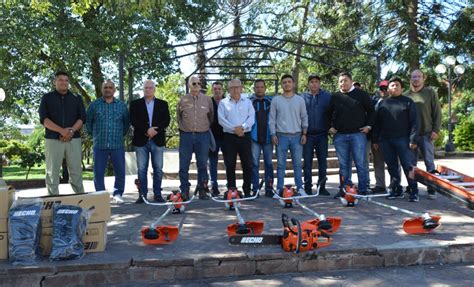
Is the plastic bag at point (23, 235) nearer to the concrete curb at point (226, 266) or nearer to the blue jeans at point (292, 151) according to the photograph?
the concrete curb at point (226, 266)

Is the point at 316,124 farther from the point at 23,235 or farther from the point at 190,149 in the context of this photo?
the point at 23,235

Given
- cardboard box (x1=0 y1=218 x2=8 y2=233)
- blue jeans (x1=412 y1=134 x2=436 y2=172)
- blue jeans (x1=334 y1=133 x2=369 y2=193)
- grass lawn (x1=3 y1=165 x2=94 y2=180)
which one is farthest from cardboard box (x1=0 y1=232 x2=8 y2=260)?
grass lawn (x1=3 y1=165 x2=94 y2=180)

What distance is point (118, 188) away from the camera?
7207 millimetres

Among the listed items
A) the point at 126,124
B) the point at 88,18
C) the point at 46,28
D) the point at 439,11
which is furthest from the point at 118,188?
the point at 439,11

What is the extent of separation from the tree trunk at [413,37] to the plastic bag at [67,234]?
50.7 ft

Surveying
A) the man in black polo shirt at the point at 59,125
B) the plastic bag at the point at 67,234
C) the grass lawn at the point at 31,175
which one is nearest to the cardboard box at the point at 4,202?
the plastic bag at the point at 67,234

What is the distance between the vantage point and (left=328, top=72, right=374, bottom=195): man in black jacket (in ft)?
22.4

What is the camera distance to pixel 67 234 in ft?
13.4

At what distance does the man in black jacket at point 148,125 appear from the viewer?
22.2 ft

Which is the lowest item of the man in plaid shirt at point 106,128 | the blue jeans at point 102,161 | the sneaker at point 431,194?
the sneaker at point 431,194

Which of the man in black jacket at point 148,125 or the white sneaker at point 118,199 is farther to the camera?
the white sneaker at point 118,199

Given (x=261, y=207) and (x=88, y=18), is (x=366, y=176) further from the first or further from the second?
(x=88, y=18)

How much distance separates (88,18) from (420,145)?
1313 centimetres

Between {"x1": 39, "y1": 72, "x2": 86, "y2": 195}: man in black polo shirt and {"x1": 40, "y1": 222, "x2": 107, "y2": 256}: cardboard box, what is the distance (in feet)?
7.03
